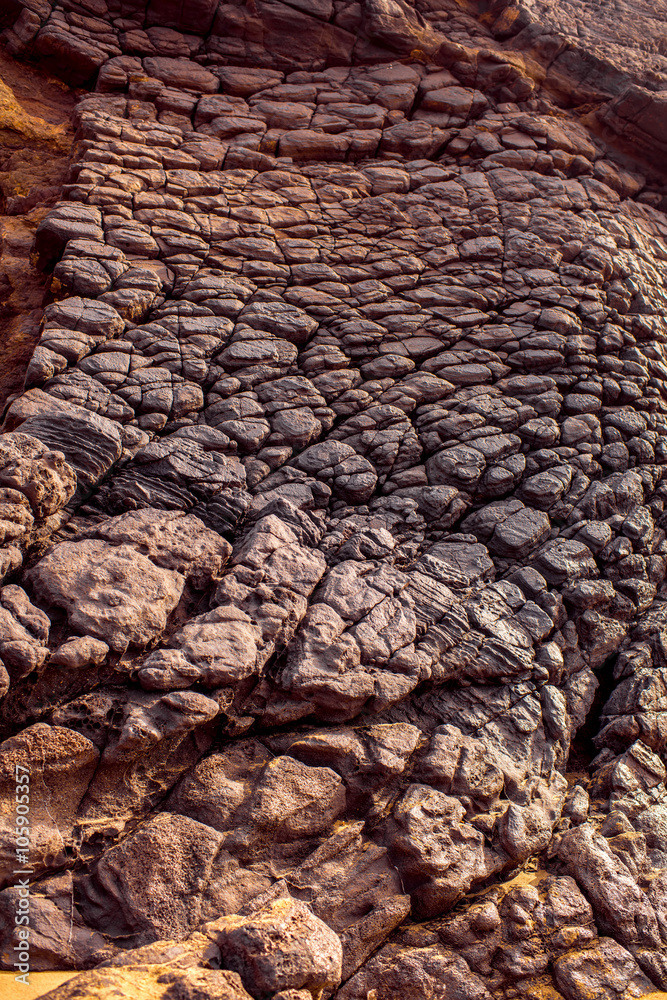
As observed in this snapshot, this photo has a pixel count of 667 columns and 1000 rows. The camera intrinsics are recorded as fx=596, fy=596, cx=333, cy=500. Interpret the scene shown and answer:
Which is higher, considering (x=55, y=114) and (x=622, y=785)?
(x=55, y=114)

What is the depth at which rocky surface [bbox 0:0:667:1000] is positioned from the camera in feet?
11.1

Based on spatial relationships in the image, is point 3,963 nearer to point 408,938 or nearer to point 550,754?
point 408,938

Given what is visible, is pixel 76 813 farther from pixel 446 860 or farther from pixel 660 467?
pixel 660 467

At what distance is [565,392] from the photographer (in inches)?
225

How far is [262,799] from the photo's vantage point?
3.51 m

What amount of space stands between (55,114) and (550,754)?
8.15 metres

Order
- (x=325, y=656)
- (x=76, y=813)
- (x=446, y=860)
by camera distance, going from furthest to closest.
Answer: (x=325, y=656) → (x=446, y=860) → (x=76, y=813)

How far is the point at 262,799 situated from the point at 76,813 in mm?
1031

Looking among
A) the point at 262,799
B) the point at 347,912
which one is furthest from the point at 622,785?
the point at 262,799

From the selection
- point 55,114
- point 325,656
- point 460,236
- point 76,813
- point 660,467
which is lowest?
point 76,813

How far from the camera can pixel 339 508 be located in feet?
15.8

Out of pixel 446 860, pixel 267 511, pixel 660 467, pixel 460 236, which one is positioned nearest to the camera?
pixel 446 860

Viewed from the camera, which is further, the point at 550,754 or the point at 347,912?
the point at 550,754

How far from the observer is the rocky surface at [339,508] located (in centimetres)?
338
